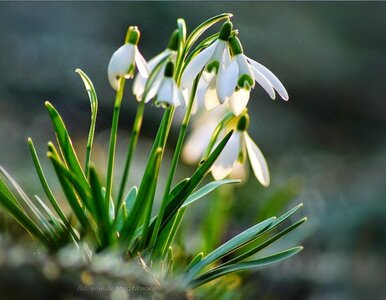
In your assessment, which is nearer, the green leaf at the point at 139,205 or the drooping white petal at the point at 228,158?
the green leaf at the point at 139,205

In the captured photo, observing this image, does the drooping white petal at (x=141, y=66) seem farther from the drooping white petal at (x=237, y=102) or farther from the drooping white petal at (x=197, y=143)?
the drooping white petal at (x=197, y=143)

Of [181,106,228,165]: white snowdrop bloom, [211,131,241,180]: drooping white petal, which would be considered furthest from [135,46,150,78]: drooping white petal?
[181,106,228,165]: white snowdrop bloom

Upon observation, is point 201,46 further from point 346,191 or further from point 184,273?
point 346,191

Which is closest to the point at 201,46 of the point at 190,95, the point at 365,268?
the point at 190,95

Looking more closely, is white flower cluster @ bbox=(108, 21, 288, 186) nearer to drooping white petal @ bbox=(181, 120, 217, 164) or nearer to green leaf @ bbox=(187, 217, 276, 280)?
green leaf @ bbox=(187, 217, 276, 280)

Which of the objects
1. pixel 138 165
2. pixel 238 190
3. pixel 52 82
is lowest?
pixel 238 190

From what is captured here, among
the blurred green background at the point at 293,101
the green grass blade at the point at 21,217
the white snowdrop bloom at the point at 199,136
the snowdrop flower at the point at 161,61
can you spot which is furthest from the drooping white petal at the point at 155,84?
the blurred green background at the point at 293,101

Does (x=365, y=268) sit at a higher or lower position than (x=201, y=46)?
higher

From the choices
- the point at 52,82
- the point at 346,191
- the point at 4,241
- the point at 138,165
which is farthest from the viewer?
the point at 52,82
